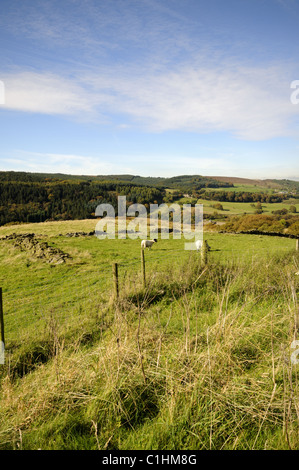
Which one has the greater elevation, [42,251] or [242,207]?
[242,207]

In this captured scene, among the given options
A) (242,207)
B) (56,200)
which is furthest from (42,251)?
(242,207)

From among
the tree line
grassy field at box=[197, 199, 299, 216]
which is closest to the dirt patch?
the tree line

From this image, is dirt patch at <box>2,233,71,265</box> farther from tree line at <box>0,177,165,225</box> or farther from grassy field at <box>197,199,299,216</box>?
grassy field at <box>197,199,299,216</box>

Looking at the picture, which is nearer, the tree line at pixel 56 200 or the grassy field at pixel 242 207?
the grassy field at pixel 242 207

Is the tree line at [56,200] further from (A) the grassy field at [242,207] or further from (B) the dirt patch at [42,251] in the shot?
(B) the dirt patch at [42,251]

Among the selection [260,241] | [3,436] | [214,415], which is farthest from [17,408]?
[260,241]

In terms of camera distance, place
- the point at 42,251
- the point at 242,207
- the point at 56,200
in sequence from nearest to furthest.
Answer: the point at 42,251
the point at 242,207
the point at 56,200

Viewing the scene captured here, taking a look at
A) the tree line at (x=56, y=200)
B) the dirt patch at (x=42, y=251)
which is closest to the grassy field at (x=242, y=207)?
the tree line at (x=56, y=200)

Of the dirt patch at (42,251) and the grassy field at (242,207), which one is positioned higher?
the grassy field at (242,207)

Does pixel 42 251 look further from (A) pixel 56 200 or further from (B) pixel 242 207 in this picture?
(B) pixel 242 207

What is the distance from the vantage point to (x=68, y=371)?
10.6 feet

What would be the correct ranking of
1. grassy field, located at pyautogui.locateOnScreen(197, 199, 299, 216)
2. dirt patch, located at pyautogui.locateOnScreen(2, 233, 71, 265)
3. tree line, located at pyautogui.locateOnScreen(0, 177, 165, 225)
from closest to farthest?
dirt patch, located at pyautogui.locateOnScreen(2, 233, 71, 265) → grassy field, located at pyautogui.locateOnScreen(197, 199, 299, 216) → tree line, located at pyautogui.locateOnScreen(0, 177, 165, 225)

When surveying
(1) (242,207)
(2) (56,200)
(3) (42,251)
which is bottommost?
(3) (42,251)
